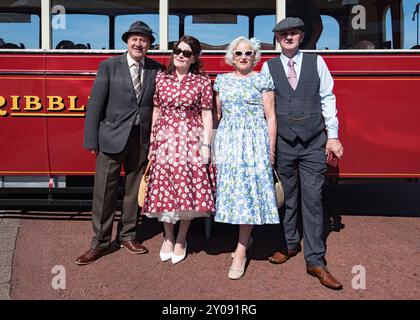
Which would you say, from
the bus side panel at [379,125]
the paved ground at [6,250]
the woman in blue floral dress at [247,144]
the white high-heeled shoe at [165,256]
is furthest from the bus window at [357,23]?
the paved ground at [6,250]

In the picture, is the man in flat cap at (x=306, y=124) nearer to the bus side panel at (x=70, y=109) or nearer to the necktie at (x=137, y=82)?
the necktie at (x=137, y=82)

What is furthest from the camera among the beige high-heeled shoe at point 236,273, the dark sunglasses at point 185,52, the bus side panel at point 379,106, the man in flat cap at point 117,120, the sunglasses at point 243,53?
the bus side panel at point 379,106

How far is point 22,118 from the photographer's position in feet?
13.9

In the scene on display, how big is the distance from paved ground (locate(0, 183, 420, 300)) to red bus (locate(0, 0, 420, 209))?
67 cm

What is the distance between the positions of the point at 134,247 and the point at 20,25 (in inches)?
92.0

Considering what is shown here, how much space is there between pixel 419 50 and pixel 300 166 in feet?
5.55

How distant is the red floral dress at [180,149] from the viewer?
3.37m

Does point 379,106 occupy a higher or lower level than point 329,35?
lower

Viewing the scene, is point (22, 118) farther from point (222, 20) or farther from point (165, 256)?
point (222, 20)

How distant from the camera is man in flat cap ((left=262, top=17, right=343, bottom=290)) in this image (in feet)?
10.9

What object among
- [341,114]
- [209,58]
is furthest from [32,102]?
[341,114]

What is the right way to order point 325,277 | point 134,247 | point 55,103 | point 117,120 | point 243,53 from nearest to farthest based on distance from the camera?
1. point 243,53
2. point 325,277
3. point 117,120
4. point 134,247
5. point 55,103

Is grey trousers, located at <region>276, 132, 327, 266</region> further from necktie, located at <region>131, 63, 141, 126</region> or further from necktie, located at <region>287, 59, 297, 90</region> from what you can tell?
necktie, located at <region>131, 63, 141, 126</region>

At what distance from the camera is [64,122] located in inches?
167
